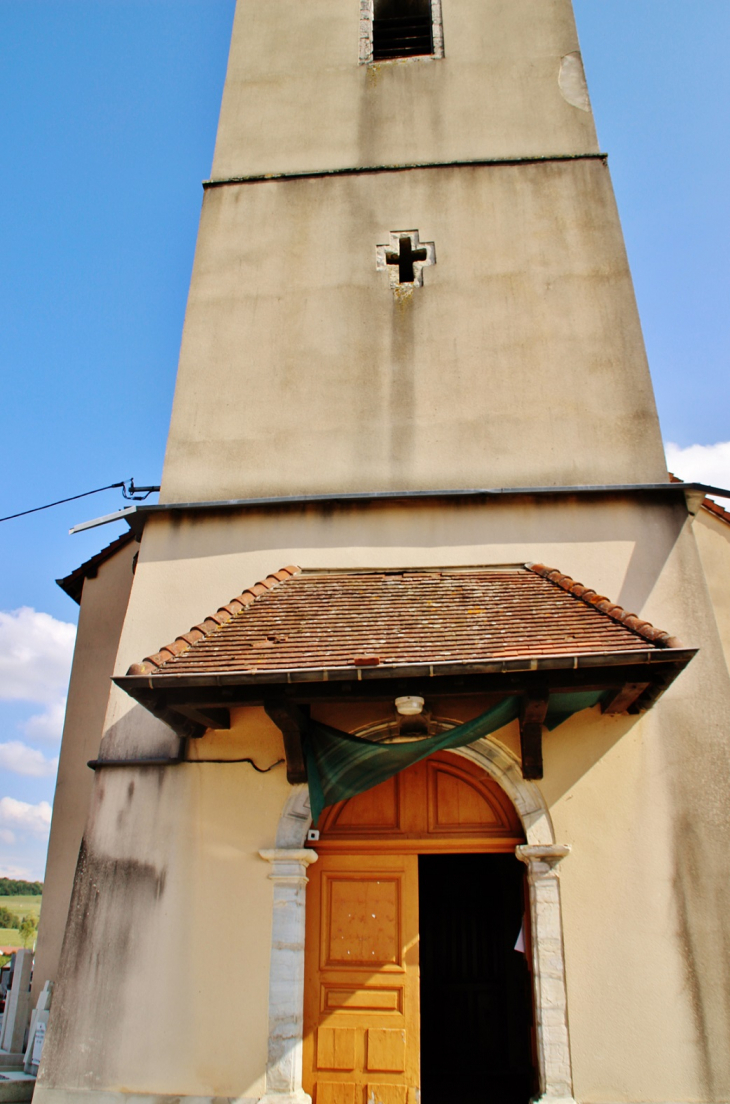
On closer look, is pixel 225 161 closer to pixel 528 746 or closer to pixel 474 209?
pixel 474 209

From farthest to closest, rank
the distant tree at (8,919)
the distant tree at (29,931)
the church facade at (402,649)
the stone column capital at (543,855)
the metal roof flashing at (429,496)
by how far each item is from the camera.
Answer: the distant tree at (8,919)
the distant tree at (29,931)
the metal roof flashing at (429,496)
the stone column capital at (543,855)
the church facade at (402,649)

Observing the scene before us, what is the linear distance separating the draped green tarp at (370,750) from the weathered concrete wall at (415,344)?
2236 millimetres

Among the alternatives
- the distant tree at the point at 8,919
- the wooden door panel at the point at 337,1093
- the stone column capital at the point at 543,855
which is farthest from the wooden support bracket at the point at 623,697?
the distant tree at the point at 8,919

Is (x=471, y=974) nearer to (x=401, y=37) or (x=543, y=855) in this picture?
(x=543, y=855)

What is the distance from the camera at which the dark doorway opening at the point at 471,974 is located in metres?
7.62

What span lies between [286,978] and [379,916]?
0.76 meters

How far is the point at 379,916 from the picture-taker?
5465mm

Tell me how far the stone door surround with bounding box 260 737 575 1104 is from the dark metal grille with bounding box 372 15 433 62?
7.92m

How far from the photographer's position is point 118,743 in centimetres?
590

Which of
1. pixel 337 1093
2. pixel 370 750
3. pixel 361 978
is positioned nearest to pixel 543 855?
pixel 370 750

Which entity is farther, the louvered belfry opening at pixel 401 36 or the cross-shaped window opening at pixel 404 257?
the louvered belfry opening at pixel 401 36

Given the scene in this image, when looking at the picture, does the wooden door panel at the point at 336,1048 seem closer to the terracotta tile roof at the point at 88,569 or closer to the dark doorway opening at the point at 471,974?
the dark doorway opening at the point at 471,974

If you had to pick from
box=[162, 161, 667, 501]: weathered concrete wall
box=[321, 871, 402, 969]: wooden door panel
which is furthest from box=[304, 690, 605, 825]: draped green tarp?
box=[162, 161, 667, 501]: weathered concrete wall

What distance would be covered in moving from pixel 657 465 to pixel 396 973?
14.3ft
